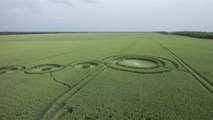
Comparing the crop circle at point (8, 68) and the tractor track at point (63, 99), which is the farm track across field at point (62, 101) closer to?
the tractor track at point (63, 99)

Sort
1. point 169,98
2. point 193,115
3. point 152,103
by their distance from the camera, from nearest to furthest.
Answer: point 193,115 < point 152,103 < point 169,98

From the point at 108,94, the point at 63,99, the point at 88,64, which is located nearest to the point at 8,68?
the point at 88,64

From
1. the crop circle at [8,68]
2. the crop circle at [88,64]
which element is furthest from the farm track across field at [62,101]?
the crop circle at [8,68]

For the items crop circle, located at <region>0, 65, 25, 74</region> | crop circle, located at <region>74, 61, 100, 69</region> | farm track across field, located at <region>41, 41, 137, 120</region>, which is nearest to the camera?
farm track across field, located at <region>41, 41, 137, 120</region>

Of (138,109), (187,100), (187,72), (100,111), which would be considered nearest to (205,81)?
(187,72)

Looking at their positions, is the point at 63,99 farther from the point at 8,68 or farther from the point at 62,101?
the point at 8,68

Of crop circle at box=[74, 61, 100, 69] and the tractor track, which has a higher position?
crop circle at box=[74, 61, 100, 69]

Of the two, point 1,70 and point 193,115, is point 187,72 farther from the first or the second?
point 1,70

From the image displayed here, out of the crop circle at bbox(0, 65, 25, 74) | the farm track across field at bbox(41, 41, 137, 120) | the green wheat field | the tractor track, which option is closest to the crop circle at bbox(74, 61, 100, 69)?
the green wheat field

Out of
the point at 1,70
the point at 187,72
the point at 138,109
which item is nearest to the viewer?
the point at 138,109

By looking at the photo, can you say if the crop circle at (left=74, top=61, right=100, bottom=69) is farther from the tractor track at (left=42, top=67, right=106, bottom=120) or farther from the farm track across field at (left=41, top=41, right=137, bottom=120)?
the farm track across field at (left=41, top=41, right=137, bottom=120)

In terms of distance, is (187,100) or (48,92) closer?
(187,100)
